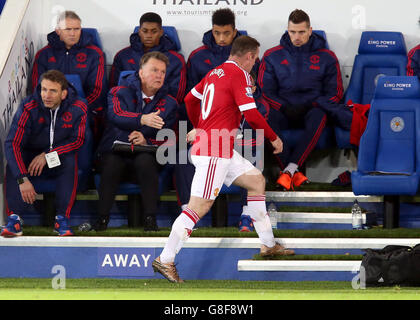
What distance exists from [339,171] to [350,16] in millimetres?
1352

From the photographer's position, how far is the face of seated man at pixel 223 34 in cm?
653

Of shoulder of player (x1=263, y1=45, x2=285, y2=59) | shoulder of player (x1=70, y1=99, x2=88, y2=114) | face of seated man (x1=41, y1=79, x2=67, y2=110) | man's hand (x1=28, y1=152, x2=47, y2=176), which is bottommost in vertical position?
man's hand (x1=28, y1=152, x2=47, y2=176)

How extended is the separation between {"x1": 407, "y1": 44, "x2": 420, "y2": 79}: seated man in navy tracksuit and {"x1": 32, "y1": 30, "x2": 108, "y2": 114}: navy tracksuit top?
2380 millimetres

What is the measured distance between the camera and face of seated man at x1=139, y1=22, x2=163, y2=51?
659cm

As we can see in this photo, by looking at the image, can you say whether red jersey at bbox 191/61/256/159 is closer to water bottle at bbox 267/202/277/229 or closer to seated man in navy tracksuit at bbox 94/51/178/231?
seated man in navy tracksuit at bbox 94/51/178/231

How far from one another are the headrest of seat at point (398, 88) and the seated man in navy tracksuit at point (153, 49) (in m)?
1.50

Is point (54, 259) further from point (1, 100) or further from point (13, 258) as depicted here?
point (1, 100)

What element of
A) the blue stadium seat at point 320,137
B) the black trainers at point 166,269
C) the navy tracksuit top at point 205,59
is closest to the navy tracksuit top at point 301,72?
the navy tracksuit top at point 205,59

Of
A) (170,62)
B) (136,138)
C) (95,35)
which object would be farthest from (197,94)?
(95,35)

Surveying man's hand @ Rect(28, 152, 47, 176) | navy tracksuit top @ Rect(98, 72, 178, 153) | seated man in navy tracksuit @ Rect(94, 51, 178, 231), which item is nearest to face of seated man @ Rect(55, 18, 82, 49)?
seated man in navy tracksuit @ Rect(94, 51, 178, 231)

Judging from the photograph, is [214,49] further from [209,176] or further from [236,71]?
[209,176]

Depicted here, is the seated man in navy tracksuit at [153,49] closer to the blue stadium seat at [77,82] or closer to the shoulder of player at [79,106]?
the blue stadium seat at [77,82]

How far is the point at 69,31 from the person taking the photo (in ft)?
21.8
